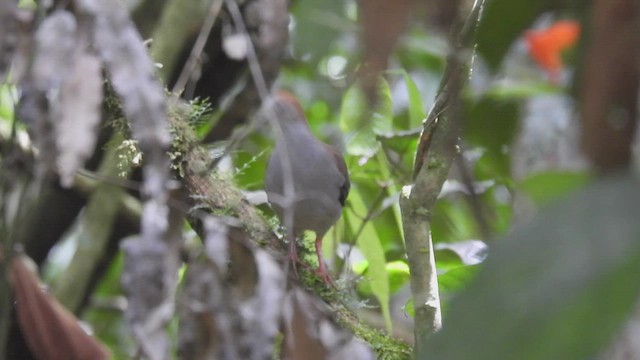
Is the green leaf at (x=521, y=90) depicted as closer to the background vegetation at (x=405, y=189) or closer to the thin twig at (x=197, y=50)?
the background vegetation at (x=405, y=189)

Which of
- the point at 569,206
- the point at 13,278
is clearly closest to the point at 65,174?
the point at 569,206

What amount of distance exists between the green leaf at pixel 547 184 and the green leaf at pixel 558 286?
45 millimetres

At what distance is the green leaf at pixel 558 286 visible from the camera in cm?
43

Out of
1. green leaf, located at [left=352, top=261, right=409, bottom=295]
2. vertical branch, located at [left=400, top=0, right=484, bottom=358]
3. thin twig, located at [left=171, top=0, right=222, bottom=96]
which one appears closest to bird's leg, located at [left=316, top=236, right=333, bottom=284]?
green leaf, located at [left=352, top=261, right=409, bottom=295]

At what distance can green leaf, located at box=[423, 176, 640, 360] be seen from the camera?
0.43m

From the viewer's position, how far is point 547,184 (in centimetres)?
52

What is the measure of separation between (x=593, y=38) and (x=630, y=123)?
48 mm

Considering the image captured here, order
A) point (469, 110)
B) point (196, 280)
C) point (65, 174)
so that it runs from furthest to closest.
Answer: point (196, 280), point (65, 174), point (469, 110)

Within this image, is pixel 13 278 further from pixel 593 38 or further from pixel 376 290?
pixel 593 38

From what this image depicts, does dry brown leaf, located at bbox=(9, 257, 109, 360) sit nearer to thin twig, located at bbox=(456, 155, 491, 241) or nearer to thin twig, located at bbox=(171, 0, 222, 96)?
thin twig, located at bbox=(171, 0, 222, 96)

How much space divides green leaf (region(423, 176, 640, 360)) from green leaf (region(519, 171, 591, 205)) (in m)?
0.05

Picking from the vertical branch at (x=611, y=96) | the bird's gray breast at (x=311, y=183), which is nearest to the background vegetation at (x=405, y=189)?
the vertical branch at (x=611, y=96)

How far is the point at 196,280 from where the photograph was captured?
92 centimetres

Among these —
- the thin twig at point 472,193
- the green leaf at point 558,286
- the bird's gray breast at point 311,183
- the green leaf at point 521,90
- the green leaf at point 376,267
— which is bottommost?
the green leaf at point 558,286
